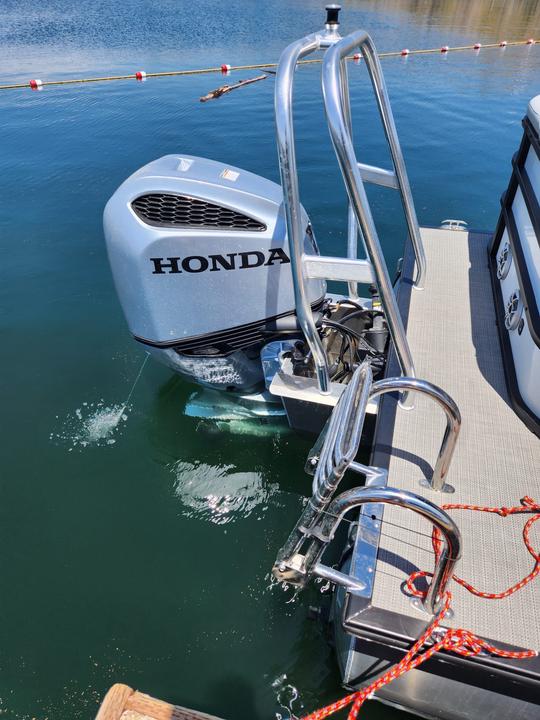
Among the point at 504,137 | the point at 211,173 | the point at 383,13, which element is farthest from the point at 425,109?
the point at 383,13

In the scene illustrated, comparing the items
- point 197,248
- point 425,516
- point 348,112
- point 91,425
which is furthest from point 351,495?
point 91,425

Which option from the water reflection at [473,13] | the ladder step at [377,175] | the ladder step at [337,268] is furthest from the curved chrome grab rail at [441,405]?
the water reflection at [473,13]

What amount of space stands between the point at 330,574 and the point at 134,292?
192 cm

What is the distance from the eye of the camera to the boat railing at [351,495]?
1569mm

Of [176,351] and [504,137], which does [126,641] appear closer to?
[176,351]

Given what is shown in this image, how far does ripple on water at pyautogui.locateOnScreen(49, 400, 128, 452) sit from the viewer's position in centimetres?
367

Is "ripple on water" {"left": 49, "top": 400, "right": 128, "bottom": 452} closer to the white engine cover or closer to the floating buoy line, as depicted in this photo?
the white engine cover

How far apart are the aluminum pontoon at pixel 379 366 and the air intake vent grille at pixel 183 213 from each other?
0.01 meters

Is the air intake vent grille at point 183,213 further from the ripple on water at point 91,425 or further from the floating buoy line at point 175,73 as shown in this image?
the floating buoy line at point 175,73

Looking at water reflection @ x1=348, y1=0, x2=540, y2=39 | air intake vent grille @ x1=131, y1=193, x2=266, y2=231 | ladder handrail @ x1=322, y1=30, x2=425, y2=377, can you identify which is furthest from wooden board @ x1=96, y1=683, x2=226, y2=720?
water reflection @ x1=348, y1=0, x2=540, y2=39

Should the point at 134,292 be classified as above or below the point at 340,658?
above

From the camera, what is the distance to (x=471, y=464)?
2.35 meters

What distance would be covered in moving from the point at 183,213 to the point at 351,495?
1.83 meters

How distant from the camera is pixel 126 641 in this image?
2578 mm
